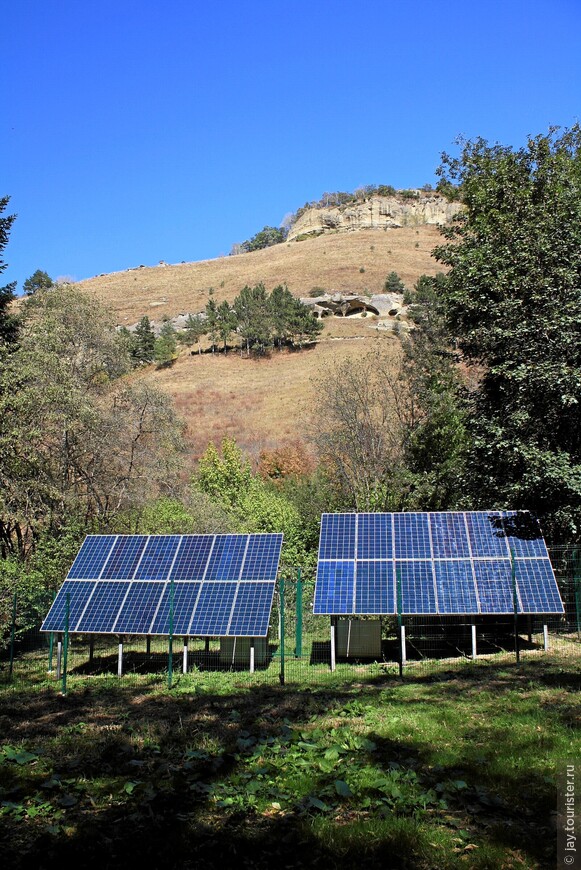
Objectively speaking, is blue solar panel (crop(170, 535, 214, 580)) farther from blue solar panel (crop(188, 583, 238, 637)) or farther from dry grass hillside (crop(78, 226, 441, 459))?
dry grass hillside (crop(78, 226, 441, 459))

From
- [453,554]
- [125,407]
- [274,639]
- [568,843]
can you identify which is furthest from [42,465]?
[568,843]

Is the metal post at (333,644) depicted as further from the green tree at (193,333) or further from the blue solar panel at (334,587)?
the green tree at (193,333)

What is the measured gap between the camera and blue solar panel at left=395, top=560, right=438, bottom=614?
17.0m

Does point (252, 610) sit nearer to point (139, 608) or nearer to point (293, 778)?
point (139, 608)

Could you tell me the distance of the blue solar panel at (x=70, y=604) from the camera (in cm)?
1772

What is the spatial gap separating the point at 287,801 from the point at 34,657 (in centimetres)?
1649

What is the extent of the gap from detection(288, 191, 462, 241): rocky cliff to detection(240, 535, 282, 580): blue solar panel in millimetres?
145674

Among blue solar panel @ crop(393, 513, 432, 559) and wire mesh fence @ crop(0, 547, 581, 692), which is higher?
blue solar panel @ crop(393, 513, 432, 559)

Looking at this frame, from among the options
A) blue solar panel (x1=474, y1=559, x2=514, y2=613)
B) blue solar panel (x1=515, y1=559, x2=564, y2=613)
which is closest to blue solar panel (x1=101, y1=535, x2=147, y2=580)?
blue solar panel (x1=474, y1=559, x2=514, y2=613)

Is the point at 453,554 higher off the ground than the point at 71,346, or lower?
lower

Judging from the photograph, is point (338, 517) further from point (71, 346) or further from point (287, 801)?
point (71, 346)

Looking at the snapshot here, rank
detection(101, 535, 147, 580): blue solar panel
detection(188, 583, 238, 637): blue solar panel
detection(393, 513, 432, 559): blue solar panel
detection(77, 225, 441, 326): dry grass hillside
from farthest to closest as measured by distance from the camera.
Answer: detection(77, 225, 441, 326): dry grass hillside, detection(101, 535, 147, 580): blue solar panel, detection(393, 513, 432, 559): blue solar panel, detection(188, 583, 238, 637): blue solar panel

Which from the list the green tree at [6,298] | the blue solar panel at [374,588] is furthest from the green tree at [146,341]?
the blue solar panel at [374,588]

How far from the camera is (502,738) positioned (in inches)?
377
